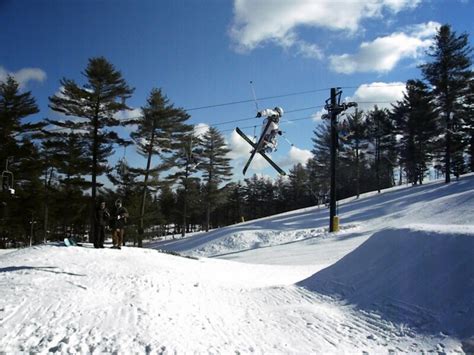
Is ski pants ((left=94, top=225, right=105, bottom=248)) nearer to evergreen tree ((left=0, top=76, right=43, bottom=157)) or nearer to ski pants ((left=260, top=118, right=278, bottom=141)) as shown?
ski pants ((left=260, top=118, right=278, bottom=141))

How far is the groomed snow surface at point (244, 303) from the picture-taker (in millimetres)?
5348

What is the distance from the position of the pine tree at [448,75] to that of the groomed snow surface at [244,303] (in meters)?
22.7

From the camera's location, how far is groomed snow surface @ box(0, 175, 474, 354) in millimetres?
5348

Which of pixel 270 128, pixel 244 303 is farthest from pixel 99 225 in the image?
pixel 270 128

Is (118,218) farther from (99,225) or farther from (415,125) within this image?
(415,125)

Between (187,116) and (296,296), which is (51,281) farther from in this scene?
(187,116)

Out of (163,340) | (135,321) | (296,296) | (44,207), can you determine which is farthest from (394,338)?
(44,207)

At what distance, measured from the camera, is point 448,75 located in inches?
1078

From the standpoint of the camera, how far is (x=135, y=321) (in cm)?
611

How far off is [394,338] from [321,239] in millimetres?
13349

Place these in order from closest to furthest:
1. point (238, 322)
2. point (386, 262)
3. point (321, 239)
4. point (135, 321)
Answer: point (135, 321)
point (238, 322)
point (386, 262)
point (321, 239)

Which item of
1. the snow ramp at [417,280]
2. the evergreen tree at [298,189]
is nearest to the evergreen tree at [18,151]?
the snow ramp at [417,280]

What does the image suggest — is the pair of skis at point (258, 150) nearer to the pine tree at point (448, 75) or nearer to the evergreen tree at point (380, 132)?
the pine tree at point (448, 75)

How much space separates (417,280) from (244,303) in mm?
3476
